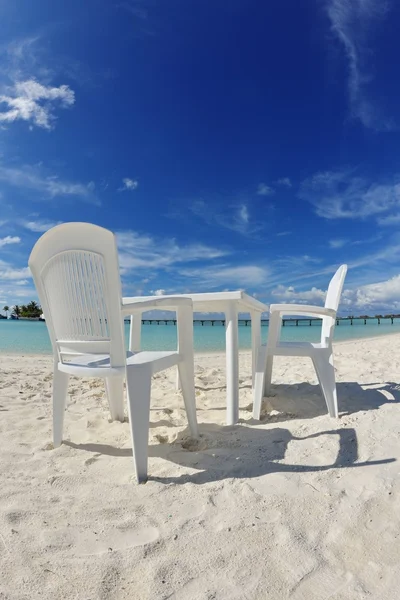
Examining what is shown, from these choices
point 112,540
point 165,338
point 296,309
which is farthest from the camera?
point 165,338

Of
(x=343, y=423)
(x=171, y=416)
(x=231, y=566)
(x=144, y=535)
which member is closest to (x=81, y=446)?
(x=171, y=416)

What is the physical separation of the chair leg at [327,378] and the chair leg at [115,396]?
1502mm

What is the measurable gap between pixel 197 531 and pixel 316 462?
2.73 ft

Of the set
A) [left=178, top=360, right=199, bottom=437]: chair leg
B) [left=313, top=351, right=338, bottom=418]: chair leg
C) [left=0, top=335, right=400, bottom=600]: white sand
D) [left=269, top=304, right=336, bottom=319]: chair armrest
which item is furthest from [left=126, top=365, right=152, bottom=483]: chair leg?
[left=313, top=351, right=338, bottom=418]: chair leg

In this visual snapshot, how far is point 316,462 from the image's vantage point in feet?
6.45

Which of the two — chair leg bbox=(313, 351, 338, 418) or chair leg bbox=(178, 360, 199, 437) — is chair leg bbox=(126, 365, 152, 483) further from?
chair leg bbox=(313, 351, 338, 418)

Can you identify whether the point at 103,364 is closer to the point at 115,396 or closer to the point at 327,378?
the point at 115,396

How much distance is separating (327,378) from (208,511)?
5.16 ft

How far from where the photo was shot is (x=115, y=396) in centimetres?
282

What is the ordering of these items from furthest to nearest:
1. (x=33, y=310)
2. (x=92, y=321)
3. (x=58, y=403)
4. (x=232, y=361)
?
1. (x=33, y=310)
2. (x=232, y=361)
3. (x=58, y=403)
4. (x=92, y=321)

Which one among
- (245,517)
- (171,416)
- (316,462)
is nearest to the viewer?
(245,517)

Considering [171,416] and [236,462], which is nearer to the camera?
[236,462]

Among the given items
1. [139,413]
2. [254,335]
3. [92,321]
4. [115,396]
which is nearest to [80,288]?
[92,321]

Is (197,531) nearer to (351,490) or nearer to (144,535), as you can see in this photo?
(144,535)
